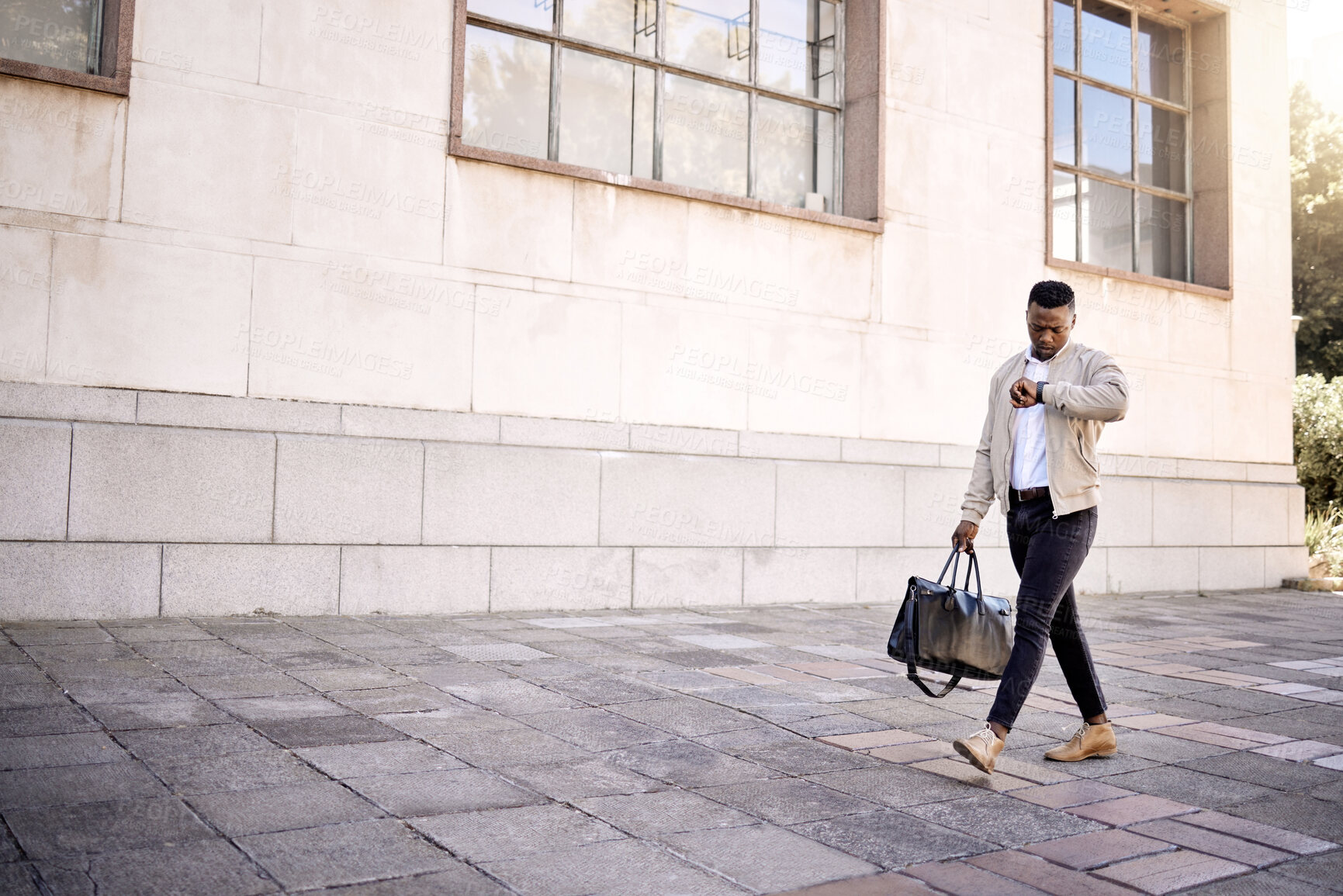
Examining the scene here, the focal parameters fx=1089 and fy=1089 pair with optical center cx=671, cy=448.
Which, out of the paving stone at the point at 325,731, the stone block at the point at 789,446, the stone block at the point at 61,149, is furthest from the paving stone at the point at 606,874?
the stone block at the point at 789,446

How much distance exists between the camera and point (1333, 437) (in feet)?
56.4

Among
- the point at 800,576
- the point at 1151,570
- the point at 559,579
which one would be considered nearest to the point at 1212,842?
the point at 559,579

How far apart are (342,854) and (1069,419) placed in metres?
3.01

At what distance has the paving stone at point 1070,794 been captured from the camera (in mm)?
3750

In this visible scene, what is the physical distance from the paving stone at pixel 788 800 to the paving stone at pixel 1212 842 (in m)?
0.87

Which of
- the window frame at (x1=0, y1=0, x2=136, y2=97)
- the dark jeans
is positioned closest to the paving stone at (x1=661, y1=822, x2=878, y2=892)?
the dark jeans

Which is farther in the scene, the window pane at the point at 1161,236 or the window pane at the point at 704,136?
the window pane at the point at 1161,236

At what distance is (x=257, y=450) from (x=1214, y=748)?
555 centimetres

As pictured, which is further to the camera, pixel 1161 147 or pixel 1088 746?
pixel 1161 147

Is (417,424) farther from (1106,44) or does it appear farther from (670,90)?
(1106,44)

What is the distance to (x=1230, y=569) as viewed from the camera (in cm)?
1180

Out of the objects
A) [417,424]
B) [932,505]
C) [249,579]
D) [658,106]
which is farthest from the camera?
[932,505]

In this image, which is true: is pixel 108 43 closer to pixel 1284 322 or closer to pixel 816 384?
pixel 816 384

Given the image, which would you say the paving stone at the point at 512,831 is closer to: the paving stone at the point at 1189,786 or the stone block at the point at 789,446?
the paving stone at the point at 1189,786
